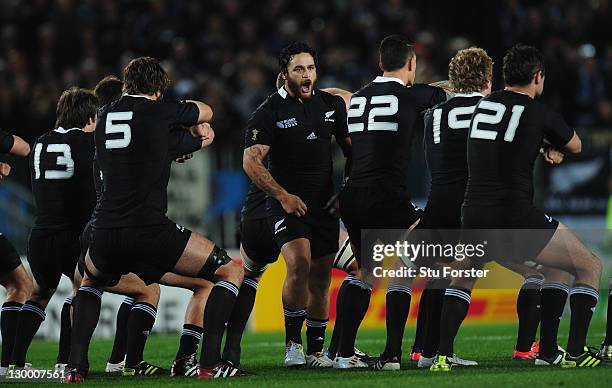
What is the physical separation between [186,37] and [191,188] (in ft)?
16.5

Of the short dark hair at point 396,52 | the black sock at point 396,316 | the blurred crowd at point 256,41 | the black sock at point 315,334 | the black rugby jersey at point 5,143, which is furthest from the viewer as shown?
the blurred crowd at point 256,41

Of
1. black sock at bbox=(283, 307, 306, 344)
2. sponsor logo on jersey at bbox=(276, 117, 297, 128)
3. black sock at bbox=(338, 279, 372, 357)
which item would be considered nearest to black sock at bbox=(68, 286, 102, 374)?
black sock at bbox=(283, 307, 306, 344)

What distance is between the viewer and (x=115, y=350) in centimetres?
1040

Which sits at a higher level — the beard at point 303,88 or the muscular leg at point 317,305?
the beard at point 303,88

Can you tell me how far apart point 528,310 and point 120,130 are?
3.72 metres

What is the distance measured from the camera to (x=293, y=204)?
9.91 m

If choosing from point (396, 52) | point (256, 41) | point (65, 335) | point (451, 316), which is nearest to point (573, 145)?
point (451, 316)

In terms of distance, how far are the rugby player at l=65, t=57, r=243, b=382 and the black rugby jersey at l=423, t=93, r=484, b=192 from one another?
186cm

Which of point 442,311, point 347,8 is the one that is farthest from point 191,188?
point 442,311

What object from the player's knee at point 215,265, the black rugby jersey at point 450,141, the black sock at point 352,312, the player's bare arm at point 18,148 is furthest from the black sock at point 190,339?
the black rugby jersey at point 450,141

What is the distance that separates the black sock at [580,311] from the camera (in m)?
9.12

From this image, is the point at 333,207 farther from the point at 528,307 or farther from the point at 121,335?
the point at 121,335

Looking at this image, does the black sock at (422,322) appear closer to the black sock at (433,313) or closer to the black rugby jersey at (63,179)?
the black sock at (433,313)

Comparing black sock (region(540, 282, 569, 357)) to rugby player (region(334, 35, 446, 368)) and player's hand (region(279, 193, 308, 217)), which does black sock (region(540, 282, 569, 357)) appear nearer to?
rugby player (region(334, 35, 446, 368))
